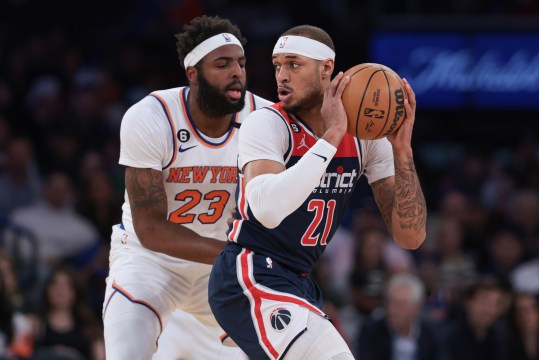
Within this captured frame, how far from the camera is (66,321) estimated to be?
9031 millimetres

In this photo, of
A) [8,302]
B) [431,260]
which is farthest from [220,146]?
[431,260]

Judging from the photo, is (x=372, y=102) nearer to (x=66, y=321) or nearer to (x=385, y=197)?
(x=385, y=197)

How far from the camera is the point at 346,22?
1418 cm

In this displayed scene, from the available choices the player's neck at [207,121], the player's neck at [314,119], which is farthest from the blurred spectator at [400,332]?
the player's neck at [314,119]

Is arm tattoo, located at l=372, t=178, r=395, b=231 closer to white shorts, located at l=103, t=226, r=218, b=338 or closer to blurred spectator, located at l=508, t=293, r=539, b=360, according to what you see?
white shorts, located at l=103, t=226, r=218, b=338

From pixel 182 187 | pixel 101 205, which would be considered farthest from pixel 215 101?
pixel 101 205

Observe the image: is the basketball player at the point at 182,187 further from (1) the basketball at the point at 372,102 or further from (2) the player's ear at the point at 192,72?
(1) the basketball at the point at 372,102

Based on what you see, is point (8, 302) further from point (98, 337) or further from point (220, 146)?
point (220, 146)

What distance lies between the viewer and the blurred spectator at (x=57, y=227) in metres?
10.4

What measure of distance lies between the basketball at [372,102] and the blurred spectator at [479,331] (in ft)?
16.5

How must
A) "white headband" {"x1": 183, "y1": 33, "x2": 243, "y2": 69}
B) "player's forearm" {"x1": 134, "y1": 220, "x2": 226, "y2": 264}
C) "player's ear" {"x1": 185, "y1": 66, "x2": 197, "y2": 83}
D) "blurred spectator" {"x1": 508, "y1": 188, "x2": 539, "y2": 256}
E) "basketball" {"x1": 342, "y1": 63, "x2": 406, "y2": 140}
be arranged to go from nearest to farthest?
"basketball" {"x1": 342, "y1": 63, "x2": 406, "y2": 140}, "player's forearm" {"x1": 134, "y1": 220, "x2": 226, "y2": 264}, "white headband" {"x1": 183, "y1": 33, "x2": 243, "y2": 69}, "player's ear" {"x1": 185, "y1": 66, "x2": 197, "y2": 83}, "blurred spectator" {"x1": 508, "y1": 188, "x2": 539, "y2": 256}

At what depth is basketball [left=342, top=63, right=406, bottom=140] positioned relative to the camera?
4996 mm

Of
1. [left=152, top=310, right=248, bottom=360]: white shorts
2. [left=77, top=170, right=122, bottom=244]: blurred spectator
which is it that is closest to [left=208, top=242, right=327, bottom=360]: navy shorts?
[left=152, top=310, right=248, bottom=360]: white shorts

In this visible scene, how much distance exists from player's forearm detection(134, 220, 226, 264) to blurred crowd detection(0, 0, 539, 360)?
9.69 feet
